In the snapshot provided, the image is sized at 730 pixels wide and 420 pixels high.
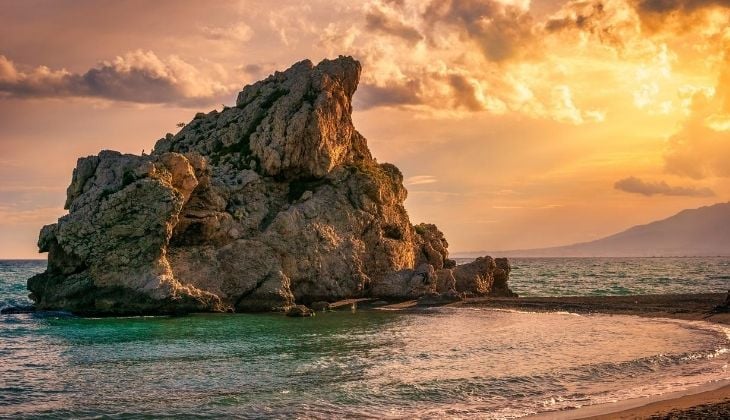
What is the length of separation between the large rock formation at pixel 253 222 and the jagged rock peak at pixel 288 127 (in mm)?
135

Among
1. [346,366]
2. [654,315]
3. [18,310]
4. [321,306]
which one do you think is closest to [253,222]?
[321,306]

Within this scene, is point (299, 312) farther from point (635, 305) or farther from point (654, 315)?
point (635, 305)

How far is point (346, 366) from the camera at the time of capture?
29.5 metres

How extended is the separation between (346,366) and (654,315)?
2928 centimetres

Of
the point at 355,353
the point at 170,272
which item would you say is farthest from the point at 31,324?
the point at 355,353

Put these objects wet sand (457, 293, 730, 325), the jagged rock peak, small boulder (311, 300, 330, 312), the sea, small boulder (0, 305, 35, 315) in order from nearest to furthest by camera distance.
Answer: the sea → wet sand (457, 293, 730, 325) → small boulder (0, 305, 35, 315) → small boulder (311, 300, 330, 312) → the jagged rock peak

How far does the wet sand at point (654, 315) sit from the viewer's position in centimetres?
2000

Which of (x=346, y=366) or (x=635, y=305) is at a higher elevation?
(x=635, y=305)

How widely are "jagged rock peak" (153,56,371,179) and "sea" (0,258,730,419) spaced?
22.8m

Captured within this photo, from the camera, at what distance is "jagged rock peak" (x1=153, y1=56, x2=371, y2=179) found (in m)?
66.9

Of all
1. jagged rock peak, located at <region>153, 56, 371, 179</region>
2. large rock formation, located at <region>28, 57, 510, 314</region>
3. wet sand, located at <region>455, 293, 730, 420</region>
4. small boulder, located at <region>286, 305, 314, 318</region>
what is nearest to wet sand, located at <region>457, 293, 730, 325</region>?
wet sand, located at <region>455, 293, 730, 420</region>

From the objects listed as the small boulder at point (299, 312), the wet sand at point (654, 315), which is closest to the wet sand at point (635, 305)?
the wet sand at point (654, 315)

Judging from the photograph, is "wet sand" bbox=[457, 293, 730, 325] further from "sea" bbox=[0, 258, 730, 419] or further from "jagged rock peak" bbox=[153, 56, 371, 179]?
"jagged rock peak" bbox=[153, 56, 371, 179]

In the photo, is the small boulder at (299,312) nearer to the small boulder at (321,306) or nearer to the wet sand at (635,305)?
the small boulder at (321,306)
